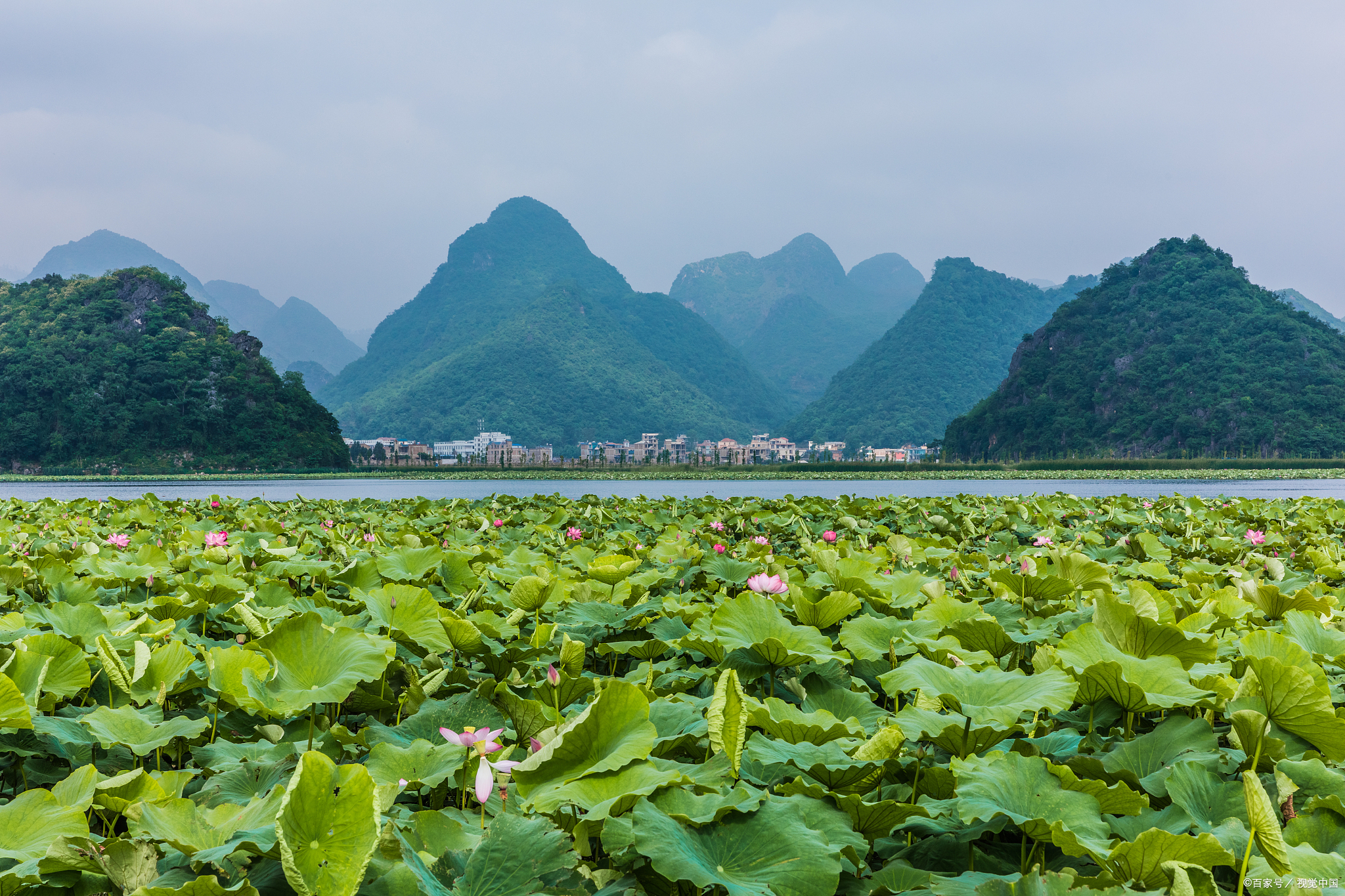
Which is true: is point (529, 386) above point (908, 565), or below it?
above

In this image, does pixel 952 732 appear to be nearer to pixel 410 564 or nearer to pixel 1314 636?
pixel 1314 636

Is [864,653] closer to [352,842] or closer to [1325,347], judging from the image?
[352,842]

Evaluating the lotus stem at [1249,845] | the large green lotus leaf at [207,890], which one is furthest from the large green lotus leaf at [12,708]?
the lotus stem at [1249,845]

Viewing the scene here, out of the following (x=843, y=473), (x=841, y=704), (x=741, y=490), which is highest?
(x=841, y=704)

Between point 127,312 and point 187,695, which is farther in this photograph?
point 127,312

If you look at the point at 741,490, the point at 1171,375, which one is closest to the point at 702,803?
the point at 741,490

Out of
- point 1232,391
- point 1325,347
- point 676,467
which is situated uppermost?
point 1325,347

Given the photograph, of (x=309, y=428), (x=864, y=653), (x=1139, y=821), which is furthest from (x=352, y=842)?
(x=309, y=428)

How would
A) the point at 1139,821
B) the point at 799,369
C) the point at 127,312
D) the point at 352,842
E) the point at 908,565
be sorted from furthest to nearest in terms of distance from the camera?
1. the point at 799,369
2. the point at 127,312
3. the point at 908,565
4. the point at 1139,821
5. the point at 352,842
